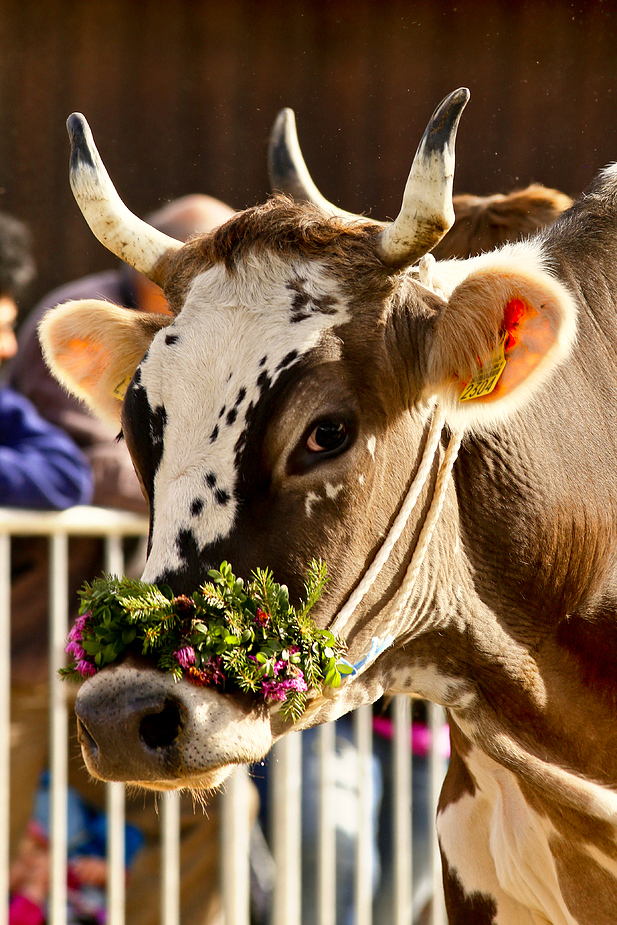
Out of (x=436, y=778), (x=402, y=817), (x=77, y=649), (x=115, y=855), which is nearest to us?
(x=77, y=649)

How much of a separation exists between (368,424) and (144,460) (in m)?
0.45

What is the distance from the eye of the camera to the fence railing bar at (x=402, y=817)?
4.52 meters

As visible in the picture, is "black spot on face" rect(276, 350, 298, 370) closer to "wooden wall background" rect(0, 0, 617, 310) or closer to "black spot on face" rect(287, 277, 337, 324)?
"black spot on face" rect(287, 277, 337, 324)

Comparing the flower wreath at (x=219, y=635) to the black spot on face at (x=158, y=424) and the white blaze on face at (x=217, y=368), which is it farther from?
the black spot on face at (x=158, y=424)

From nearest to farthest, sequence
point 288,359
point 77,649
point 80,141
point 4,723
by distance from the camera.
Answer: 1. point 77,649
2. point 288,359
3. point 80,141
4. point 4,723

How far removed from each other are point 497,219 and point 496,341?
998 mm

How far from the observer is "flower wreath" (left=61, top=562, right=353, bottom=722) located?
1845 millimetres

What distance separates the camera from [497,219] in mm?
2996

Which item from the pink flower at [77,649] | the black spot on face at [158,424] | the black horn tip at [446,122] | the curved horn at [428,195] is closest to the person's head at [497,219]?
the curved horn at [428,195]

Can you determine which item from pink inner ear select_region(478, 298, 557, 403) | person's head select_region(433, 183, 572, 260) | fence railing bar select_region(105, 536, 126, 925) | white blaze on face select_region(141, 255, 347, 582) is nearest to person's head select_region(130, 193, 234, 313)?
fence railing bar select_region(105, 536, 126, 925)

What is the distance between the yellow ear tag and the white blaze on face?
0.29 metres

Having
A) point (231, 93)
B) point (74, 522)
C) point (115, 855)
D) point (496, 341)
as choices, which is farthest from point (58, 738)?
point (231, 93)

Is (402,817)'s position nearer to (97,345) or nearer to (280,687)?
(97,345)

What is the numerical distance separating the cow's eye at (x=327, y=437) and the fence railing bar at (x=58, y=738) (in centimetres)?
216
